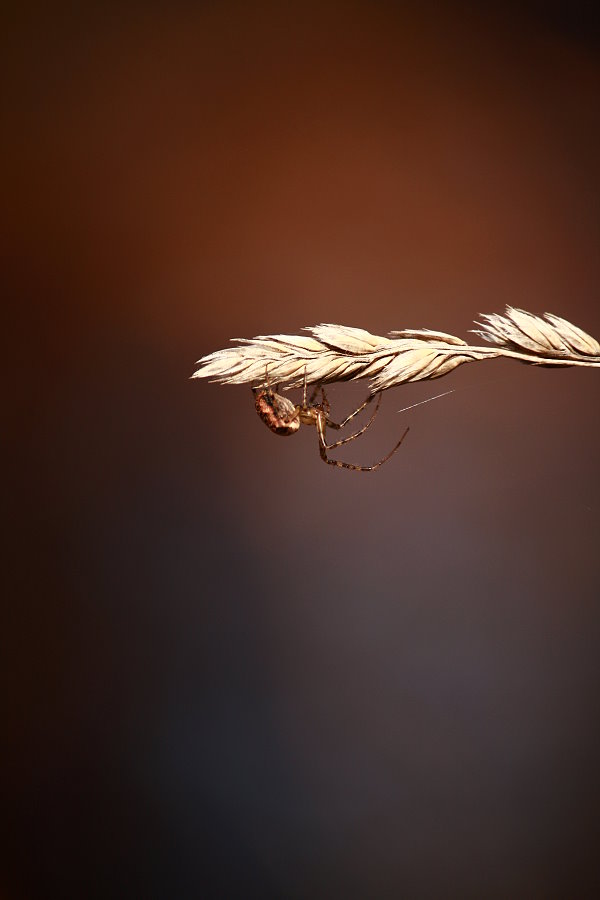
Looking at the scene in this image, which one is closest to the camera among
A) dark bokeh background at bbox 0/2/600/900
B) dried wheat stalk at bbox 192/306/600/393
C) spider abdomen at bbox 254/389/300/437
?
dried wheat stalk at bbox 192/306/600/393

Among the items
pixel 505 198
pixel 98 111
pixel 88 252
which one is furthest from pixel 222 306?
pixel 505 198

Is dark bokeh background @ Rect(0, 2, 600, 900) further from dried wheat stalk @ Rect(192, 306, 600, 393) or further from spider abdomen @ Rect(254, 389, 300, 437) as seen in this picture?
dried wheat stalk @ Rect(192, 306, 600, 393)

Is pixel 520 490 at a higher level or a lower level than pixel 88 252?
lower

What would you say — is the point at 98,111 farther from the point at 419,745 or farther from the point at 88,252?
the point at 419,745

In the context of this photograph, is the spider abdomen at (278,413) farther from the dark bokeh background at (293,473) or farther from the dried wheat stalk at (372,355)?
the dark bokeh background at (293,473)

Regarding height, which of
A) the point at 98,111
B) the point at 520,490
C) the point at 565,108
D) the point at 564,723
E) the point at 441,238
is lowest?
the point at 564,723

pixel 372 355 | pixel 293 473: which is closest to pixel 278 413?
pixel 372 355

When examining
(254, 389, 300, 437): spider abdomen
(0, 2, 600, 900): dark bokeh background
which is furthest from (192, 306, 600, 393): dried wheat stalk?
Result: (0, 2, 600, 900): dark bokeh background
